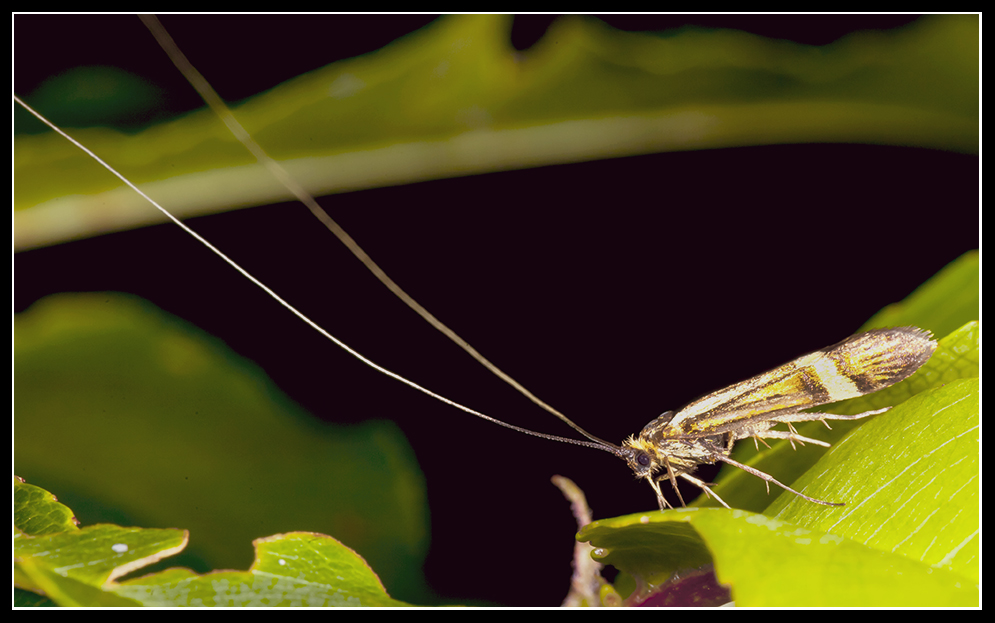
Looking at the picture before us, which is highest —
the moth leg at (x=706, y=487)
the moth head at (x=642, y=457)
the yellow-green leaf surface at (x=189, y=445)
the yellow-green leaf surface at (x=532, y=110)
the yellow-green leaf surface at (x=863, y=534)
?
the yellow-green leaf surface at (x=532, y=110)

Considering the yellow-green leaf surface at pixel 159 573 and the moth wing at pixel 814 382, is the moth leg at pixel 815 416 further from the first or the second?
the yellow-green leaf surface at pixel 159 573

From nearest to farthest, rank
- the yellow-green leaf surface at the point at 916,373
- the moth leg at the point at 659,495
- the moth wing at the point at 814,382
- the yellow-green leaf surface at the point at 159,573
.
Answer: the yellow-green leaf surface at the point at 159,573
the yellow-green leaf surface at the point at 916,373
the moth wing at the point at 814,382
the moth leg at the point at 659,495

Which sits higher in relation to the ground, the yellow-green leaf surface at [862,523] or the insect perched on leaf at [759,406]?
the insect perched on leaf at [759,406]

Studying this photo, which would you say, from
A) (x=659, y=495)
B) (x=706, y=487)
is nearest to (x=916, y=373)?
(x=706, y=487)

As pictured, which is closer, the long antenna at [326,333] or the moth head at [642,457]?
the long antenna at [326,333]

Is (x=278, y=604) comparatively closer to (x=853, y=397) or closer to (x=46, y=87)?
(x=853, y=397)

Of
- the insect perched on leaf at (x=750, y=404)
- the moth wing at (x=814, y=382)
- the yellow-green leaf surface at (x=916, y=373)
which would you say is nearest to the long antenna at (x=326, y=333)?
the insect perched on leaf at (x=750, y=404)

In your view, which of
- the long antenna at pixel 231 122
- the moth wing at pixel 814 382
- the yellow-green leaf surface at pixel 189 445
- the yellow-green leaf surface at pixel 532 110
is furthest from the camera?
the yellow-green leaf surface at pixel 532 110
